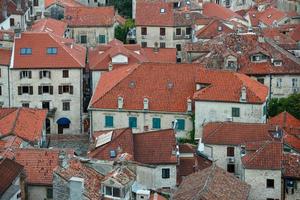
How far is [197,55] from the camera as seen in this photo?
89875mm

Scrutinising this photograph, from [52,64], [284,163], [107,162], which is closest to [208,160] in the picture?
[284,163]

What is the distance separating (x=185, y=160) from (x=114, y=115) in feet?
41.2

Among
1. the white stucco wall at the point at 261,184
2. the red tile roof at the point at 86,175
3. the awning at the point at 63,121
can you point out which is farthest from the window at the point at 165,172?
the awning at the point at 63,121

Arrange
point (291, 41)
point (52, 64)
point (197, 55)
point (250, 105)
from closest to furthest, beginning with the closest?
point (250, 105)
point (52, 64)
point (197, 55)
point (291, 41)

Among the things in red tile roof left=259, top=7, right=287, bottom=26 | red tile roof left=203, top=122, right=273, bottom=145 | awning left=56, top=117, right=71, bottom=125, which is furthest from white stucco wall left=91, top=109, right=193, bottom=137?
red tile roof left=259, top=7, right=287, bottom=26

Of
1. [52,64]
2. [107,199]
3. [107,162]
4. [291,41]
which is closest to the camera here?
[107,199]

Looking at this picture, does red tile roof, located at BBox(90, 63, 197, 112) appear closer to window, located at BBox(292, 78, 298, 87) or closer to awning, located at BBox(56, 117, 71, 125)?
awning, located at BBox(56, 117, 71, 125)

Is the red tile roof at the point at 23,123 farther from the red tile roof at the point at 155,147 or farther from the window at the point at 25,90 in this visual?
the window at the point at 25,90

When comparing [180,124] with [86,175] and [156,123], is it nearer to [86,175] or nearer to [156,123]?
[156,123]

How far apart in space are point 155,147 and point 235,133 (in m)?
7.43

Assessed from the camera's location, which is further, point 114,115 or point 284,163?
point 114,115

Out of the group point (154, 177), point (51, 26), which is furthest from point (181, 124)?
point (51, 26)

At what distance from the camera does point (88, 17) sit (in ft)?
352

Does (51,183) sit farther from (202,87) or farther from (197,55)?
(197,55)
